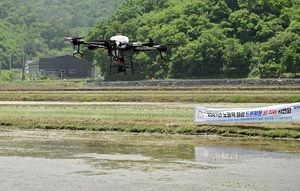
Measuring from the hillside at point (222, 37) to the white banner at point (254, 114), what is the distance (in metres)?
55.4

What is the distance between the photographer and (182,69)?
112188 mm

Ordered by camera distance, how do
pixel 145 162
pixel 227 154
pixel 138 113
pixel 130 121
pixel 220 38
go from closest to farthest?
pixel 145 162 < pixel 227 154 < pixel 130 121 < pixel 138 113 < pixel 220 38

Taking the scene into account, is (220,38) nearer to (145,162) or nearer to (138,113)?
(138,113)

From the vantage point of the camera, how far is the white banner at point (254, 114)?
42.0 metres

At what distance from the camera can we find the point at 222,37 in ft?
374

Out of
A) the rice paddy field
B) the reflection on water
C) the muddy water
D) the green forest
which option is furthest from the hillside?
the reflection on water

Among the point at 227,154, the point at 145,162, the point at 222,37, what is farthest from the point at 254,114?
the point at 222,37

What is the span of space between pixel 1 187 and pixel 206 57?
3352 inches

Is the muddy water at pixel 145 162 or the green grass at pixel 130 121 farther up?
the green grass at pixel 130 121

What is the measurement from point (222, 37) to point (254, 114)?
7216 centimetres

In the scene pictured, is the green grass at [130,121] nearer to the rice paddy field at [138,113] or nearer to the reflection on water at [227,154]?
the rice paddy field at [138,113]

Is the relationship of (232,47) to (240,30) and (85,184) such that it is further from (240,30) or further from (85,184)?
(85,184)

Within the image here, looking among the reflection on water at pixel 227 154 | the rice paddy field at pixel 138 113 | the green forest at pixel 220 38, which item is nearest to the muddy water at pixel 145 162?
the reflection on water at pixel 227 154

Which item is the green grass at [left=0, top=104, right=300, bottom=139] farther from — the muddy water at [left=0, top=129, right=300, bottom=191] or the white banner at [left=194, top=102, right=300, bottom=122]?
the muddy water at [left=0, top=129, right=300, bottom=191]
